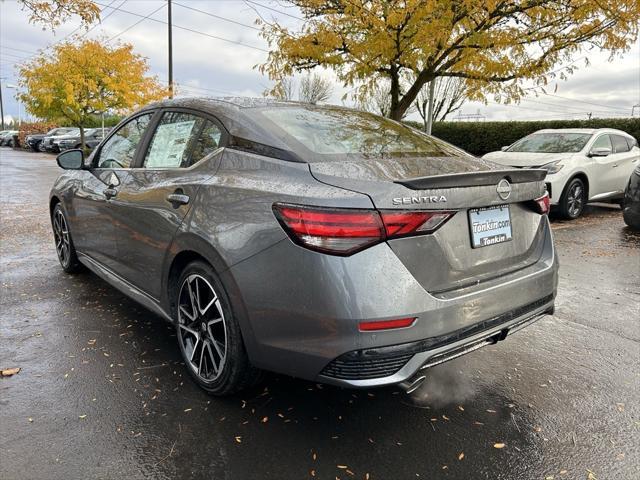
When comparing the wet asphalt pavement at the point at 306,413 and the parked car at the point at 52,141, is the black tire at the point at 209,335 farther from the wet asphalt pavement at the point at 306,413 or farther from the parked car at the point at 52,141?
the parked car at the point at 52,141

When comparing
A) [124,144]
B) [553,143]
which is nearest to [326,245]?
[124,144]

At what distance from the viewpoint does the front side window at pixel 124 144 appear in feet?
12.0

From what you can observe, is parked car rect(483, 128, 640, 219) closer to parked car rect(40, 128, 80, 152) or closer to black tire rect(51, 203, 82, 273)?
black tire rect(51, 203, 82, 273)

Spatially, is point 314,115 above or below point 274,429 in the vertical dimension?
above

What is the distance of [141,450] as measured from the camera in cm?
234

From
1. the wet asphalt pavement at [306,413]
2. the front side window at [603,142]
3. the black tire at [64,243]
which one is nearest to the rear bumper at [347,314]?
the wet asphalt pavement at [306,413]

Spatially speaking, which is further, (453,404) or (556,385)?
(556,385)

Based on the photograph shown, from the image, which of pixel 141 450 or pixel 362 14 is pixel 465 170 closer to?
pixel 141 450

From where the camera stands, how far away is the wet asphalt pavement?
7.39 feet

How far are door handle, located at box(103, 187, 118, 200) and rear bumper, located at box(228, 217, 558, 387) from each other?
168cm

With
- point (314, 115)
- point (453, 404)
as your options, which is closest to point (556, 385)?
point (453, 404)

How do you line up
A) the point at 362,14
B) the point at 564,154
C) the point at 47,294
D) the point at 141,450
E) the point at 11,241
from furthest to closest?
the point at 362,14 → the point at 564,154 → the point at 11,241 → the point at 47,294 → the point at 141,450

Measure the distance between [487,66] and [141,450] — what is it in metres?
10.9

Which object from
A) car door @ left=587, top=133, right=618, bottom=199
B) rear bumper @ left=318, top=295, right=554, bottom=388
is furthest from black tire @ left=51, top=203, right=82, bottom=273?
car door @ left=587, top=133, right=618, bottom=199
